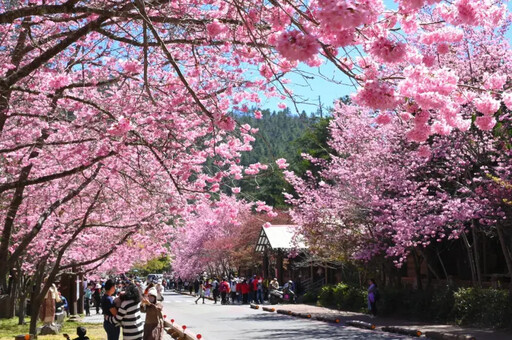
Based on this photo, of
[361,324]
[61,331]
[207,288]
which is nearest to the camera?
[61,331]

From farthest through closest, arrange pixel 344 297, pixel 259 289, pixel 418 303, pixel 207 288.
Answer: pixel 207 288 → pixel 259 289 → pixel 344 297 → pixel 418 303

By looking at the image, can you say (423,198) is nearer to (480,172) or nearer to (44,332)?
(480,172)

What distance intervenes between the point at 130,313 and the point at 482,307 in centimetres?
1219

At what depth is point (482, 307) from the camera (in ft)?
66.6

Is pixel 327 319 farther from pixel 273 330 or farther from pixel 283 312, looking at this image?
pixel 283 312

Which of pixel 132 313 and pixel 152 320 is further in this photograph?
pixel 152 320

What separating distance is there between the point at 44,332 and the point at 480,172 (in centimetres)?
1332

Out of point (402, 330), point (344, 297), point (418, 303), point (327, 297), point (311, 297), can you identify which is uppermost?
point (311, 297)

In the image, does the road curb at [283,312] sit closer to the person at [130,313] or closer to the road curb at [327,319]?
the road curb at [327,319]

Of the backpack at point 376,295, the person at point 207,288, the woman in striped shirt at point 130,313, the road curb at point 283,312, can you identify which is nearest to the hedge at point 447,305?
the backpack at point 376,295

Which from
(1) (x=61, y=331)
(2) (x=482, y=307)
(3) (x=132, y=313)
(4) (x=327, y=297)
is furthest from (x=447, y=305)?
(3) (x=132, y=313)

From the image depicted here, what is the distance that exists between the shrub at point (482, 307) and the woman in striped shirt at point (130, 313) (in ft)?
36.9

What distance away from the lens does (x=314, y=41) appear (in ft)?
19.9

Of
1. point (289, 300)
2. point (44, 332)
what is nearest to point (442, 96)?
point (44, 332)
